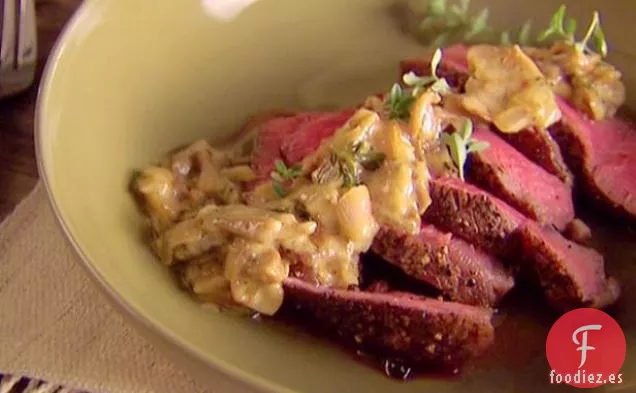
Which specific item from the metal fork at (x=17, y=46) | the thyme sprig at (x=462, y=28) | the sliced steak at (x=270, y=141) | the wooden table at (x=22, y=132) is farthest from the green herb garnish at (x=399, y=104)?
the metal fork at (x=17, y=46)

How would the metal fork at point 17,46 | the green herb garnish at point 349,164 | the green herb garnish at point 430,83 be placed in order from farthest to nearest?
the metal fork at point 17,46, the green herb garnish at point 430,83, the green herb garnish at point 349,164

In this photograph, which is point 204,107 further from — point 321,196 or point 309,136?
point 321,196

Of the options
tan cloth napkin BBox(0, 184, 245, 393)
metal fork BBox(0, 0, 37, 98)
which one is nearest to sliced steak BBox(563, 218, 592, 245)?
tan cloth napkin BBox(0, 184, 245, 393)

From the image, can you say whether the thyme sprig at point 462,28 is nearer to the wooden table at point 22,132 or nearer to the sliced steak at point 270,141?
the sliced steak at point 270,141

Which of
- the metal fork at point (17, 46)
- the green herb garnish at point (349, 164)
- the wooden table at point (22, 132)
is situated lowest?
the wooden table at point (22, 132)

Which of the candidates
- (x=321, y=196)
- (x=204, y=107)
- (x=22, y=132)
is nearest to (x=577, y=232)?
(x=321, y=196)

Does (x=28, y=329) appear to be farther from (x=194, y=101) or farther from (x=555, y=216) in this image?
(x=555, y=216)

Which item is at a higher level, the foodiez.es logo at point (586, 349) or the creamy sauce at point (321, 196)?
the creamy sauce at point (321, 196)
